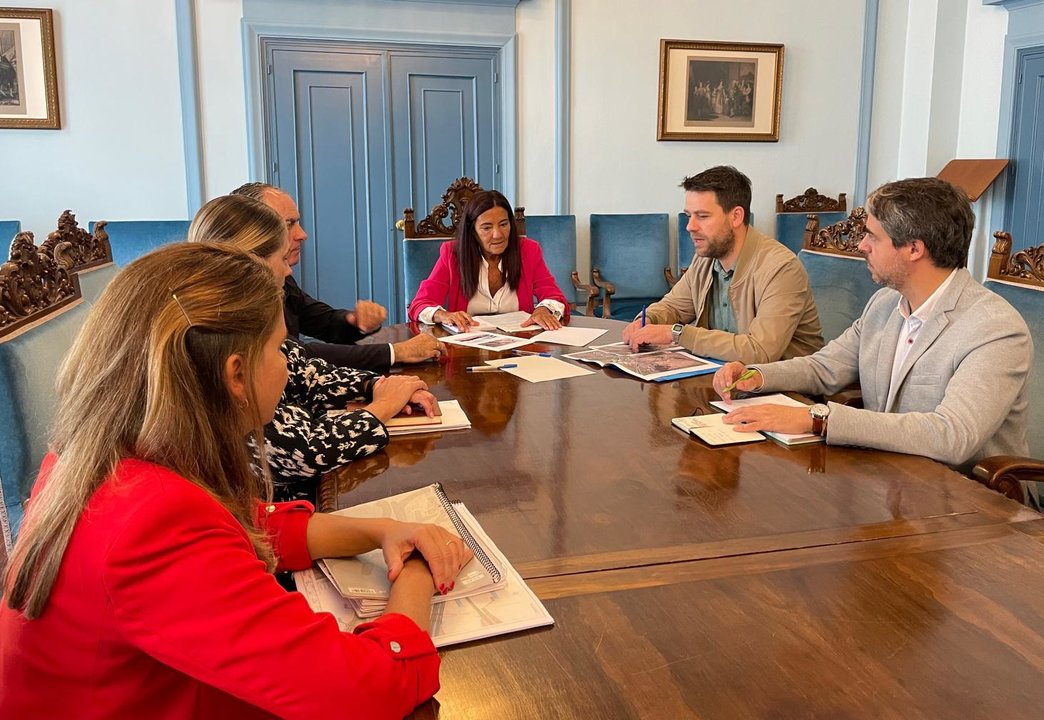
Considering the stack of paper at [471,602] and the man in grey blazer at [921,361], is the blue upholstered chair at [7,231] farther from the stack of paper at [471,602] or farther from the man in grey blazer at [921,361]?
the stack of paper at [471,602]

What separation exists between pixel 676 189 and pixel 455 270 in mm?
2519

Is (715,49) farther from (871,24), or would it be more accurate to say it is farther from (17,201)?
(17,201)

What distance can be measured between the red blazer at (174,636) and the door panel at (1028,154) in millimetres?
5645

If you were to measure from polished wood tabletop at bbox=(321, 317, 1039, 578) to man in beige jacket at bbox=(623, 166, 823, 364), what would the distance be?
74cm

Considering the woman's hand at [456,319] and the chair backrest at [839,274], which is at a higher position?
the chair backrest at [839,274]

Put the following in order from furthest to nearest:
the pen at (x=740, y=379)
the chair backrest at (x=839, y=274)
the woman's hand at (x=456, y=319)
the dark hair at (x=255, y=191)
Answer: the woman's hand at (x=456, y=319), the chair backrest at (x=839, y=274), the dark hair at (x=255, y=191), the pen at (x=740, y=379)

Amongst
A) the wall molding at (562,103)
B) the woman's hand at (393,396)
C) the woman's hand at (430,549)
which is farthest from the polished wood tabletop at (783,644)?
the wall molding at (562,103)

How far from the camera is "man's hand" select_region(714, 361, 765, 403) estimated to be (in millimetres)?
2201

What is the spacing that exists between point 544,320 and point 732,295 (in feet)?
2.32

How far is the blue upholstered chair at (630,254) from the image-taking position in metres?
5.58

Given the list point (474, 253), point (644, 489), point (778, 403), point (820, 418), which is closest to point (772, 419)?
point (820, 418)

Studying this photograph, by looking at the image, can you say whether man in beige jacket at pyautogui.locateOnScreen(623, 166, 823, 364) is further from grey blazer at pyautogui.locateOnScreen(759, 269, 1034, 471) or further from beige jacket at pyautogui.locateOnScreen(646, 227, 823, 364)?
grey blazer at pyautogui.locateOnScreen(759, 269, 1034, 471)

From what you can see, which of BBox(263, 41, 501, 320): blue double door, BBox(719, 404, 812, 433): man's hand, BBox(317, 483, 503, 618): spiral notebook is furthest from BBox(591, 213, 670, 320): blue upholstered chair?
BBox(317, 483, 503, 618): spiral notebook

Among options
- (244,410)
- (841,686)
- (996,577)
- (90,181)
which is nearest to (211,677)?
(244,410)
